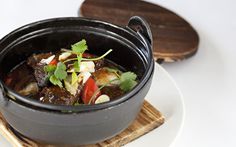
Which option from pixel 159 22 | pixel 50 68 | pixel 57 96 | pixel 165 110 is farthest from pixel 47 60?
pixel 159 22

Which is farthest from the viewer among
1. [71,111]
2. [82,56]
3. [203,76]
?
[203,76]

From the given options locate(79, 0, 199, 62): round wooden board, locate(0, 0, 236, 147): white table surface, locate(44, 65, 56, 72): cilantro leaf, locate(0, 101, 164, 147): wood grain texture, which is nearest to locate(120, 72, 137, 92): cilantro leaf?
locate(0, 101, 164, 147): wood grain texture

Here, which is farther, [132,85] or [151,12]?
[151,12]

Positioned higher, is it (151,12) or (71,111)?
(71,111)

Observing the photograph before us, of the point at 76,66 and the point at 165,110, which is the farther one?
A: the point at 165,110

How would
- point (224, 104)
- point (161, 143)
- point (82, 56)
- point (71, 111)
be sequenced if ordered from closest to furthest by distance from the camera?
point (71, 111) → point (161, 143) → point (82, 56) → point (224, 104)

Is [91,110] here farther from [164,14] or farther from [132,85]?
[164,14]

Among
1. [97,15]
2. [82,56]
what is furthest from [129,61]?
[97,15]

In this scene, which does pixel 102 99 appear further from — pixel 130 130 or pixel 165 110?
pixel 165 110
